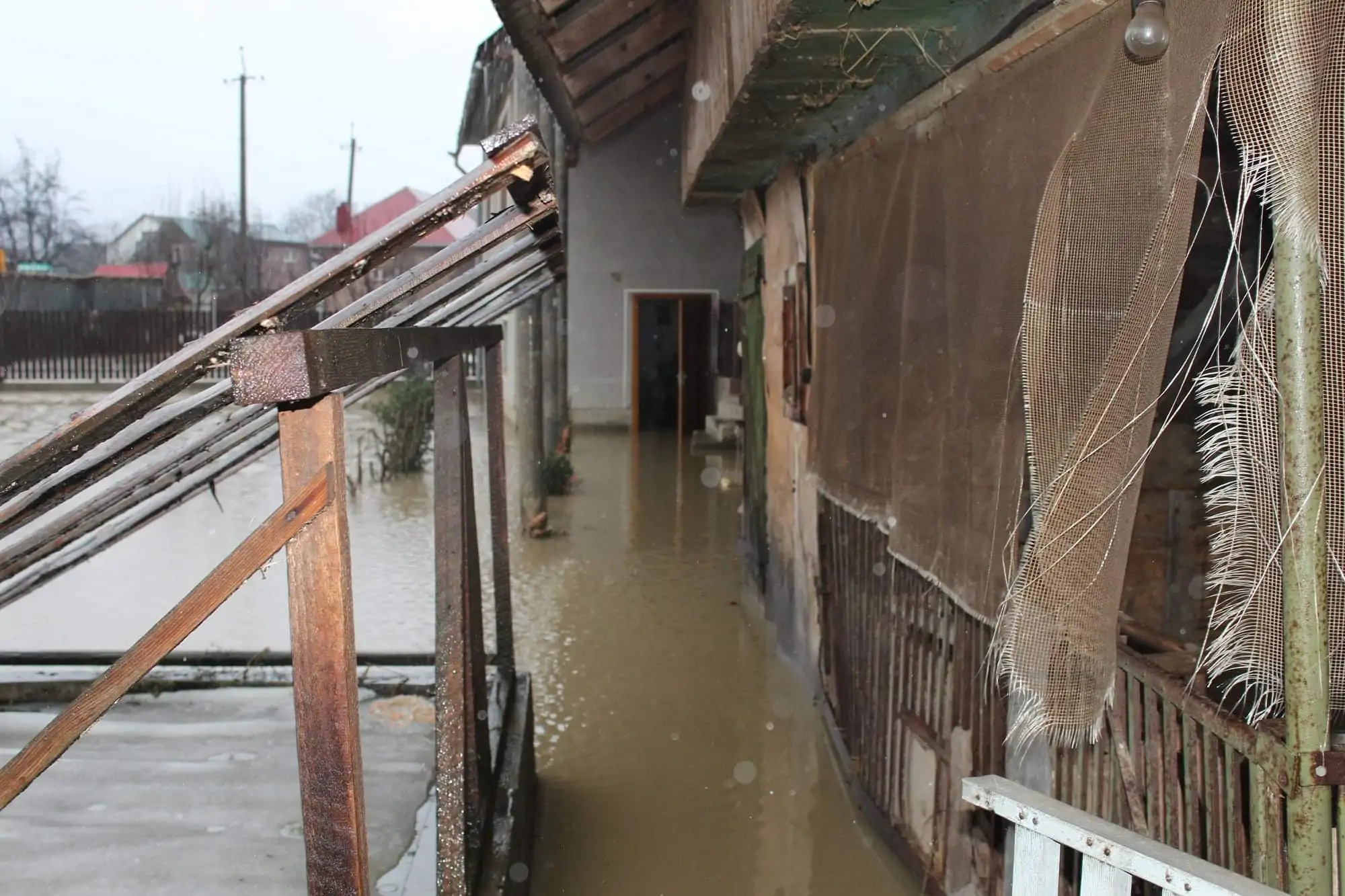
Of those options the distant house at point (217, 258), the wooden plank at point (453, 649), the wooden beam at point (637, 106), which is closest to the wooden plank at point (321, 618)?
the wooden plank at point (453, 649)

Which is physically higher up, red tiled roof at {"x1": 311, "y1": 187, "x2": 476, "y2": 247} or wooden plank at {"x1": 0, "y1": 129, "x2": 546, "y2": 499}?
red tiled roof at {"x1": 311, "y1": 187, "x2": 476, "y2": 247}

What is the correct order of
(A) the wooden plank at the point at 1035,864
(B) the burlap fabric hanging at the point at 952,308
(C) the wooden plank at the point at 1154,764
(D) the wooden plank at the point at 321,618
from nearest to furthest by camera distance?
(D) the wooden plank at the point at 321,618 < (A) the wooden plank at the point at 1035,864 < (C) the wooden plank at the point at 1154,764 < (B) the burlap fabric hanging at the point at 952,308

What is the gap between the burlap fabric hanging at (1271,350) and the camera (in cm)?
162

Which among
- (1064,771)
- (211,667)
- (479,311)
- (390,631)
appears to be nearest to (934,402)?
(1064,771)

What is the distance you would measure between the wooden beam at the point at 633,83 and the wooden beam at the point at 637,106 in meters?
0.13

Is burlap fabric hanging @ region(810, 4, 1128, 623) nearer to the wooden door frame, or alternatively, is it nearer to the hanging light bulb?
the hanging light bulb

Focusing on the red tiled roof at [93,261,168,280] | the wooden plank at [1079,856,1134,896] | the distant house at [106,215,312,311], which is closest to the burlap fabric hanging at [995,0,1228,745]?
the wooden plank at [1079,856,1134,896]

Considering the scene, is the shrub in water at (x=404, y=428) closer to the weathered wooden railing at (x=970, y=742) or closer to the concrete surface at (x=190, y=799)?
the weathered wooden railing at (x=970, y=742)

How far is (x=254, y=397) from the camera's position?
154 centimetres

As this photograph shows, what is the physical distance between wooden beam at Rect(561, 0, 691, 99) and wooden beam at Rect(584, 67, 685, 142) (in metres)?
1.16

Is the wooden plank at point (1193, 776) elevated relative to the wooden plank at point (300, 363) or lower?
lower

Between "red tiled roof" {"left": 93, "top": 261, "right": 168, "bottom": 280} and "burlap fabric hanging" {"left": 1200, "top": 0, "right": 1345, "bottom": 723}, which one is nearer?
"burlap fabric hanging" {"left": 1200, "top": 0, "right": 1345, "bottom": 723}

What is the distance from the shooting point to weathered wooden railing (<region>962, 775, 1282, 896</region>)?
1541mm

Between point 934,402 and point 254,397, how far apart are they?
6.64 ft
